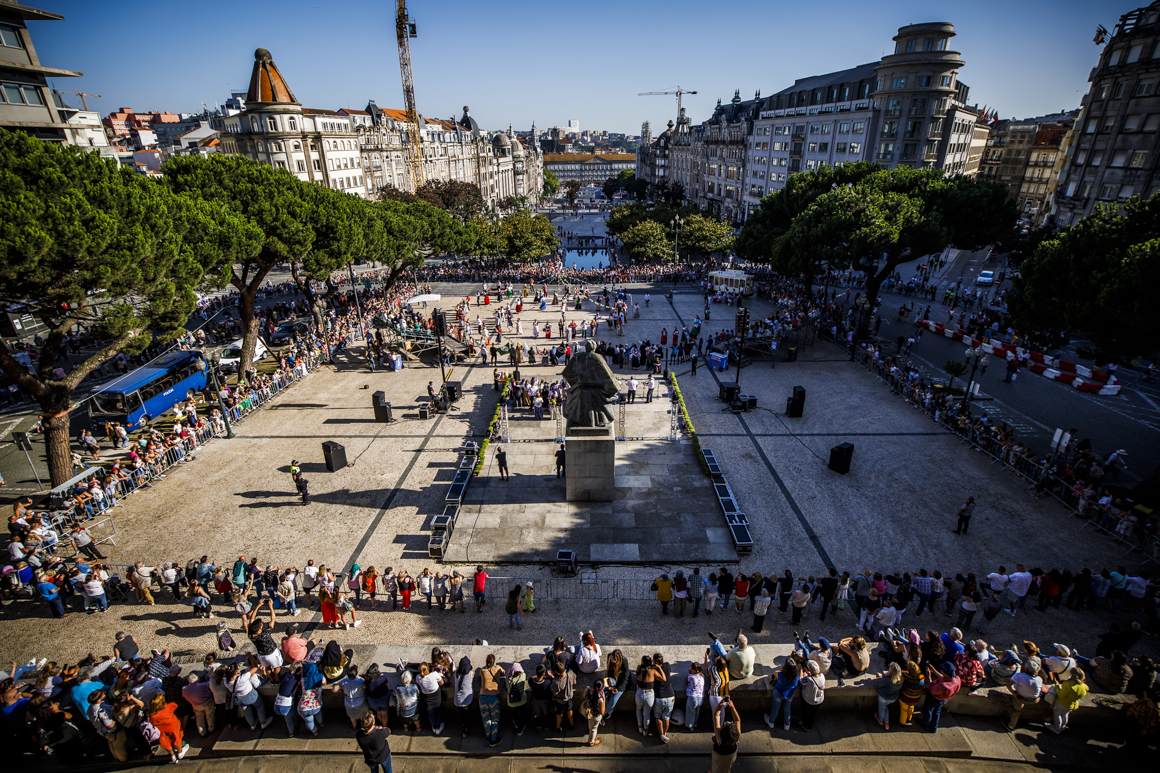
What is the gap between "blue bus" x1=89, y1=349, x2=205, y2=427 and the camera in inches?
846

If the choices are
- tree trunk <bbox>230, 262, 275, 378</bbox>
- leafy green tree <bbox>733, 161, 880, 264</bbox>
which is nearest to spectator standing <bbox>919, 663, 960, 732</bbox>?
tree trunk <bbox>230, 262, 275, 378</bbox>

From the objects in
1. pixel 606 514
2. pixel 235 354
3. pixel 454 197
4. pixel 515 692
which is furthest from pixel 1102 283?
pixel 454 197

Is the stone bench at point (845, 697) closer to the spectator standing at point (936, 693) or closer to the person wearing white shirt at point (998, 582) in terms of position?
the spectator standing at point (936, 693)

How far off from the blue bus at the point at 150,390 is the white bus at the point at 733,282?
3292cm

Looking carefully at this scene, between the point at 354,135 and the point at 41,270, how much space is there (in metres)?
66.0

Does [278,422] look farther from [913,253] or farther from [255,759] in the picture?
[913,253]

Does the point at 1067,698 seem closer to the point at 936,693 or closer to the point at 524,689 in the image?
the point at 936,693

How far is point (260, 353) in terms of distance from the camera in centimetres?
2877

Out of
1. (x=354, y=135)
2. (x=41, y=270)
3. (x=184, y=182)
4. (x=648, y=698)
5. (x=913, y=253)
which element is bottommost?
(x=648, y=698)

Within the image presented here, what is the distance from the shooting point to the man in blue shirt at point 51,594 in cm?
1142

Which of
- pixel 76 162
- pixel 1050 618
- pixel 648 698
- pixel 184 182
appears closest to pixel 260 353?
pixel 184 182

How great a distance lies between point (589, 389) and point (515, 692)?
8013 millimetres

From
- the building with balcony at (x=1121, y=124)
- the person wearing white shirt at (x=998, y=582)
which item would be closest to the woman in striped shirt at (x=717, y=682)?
the person wearing white shirt at (x=998, y=582)

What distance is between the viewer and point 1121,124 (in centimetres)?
3709
